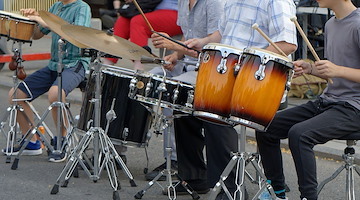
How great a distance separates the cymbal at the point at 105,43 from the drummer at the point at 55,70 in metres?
1.04

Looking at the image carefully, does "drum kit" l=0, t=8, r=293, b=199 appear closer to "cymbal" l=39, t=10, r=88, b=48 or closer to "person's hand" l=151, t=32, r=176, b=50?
"cymbal" l=39, t=10, r=88, b=48

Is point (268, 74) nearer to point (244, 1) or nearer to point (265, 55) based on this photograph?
point (265, 55)

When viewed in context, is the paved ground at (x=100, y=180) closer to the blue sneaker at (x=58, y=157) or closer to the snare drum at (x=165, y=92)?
the blue sneaker at (x=58, y=157)

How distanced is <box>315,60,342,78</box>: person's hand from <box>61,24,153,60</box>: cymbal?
135cm

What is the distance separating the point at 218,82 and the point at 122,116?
171cm

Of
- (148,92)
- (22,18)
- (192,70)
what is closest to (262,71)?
(148,92)

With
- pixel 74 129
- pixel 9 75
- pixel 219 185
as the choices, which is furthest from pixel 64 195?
pixel 9 75

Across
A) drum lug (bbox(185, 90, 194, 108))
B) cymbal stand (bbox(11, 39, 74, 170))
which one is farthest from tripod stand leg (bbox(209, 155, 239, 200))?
cymbal stand (bbox(11, 39, 74, 170))

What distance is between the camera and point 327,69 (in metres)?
4.87

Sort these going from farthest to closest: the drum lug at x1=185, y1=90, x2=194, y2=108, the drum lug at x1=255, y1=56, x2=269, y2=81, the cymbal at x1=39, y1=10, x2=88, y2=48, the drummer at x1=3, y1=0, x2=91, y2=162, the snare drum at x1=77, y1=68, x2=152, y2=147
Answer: the drummer at x1=3, y1=0, x2=91, y2=162 < the snare drum at x1=77, y1=68, x2=152, y2=147 < the cymbal at x1=39, y1=10, x2=88, y2=48 < the drum lug at x1=185, y1=90, x2=194, y2=108 < the drum lug at x1=255, y1=56, x2=269, y2=81

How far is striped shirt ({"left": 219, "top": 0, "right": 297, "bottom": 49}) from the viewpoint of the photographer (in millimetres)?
5352

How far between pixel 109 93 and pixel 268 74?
1.97 m

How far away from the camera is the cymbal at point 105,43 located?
562 cm

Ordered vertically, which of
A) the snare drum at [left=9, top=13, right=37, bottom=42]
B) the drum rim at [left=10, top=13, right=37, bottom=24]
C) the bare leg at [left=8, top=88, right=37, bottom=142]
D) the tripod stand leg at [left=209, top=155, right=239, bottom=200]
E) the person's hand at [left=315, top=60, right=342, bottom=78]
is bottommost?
the bare leg at [left=8, top=88, right=37, bottom=142]
